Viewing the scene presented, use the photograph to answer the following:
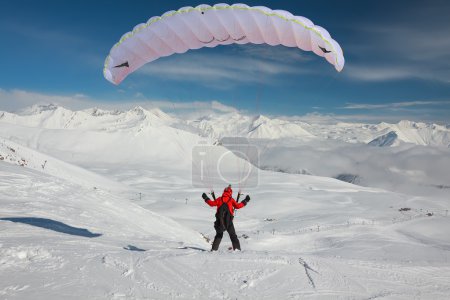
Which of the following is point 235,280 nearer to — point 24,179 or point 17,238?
point 17,238

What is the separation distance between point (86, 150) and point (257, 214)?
14242 cm

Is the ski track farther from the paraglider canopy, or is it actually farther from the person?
the paraglider canopy

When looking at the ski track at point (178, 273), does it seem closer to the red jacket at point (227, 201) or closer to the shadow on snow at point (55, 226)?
the shadow on snow at point (55, 226)

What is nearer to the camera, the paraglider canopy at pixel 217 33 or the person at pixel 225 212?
the person at pixel 225 212

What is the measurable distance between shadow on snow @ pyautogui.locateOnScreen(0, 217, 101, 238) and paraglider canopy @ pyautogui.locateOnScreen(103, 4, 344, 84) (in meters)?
5.26

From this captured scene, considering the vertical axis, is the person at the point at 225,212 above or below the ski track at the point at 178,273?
above

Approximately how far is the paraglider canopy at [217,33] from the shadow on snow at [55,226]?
5256mm

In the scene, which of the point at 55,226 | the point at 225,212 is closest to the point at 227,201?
the point at 225,212

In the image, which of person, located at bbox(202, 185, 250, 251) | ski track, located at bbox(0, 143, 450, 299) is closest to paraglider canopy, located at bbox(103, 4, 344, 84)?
person, located at bbox(202, 185, 250, 251)

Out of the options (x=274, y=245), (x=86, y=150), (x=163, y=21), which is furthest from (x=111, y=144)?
(x=163, y=21)

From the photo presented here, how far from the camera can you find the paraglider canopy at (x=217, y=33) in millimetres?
10164

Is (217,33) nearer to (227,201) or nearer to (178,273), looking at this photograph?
(227,201)

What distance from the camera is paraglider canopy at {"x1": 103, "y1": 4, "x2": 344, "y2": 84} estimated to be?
1016cm

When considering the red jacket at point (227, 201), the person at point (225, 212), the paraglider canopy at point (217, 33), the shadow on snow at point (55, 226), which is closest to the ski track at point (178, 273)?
the shadow on snow at point (55, 226)
